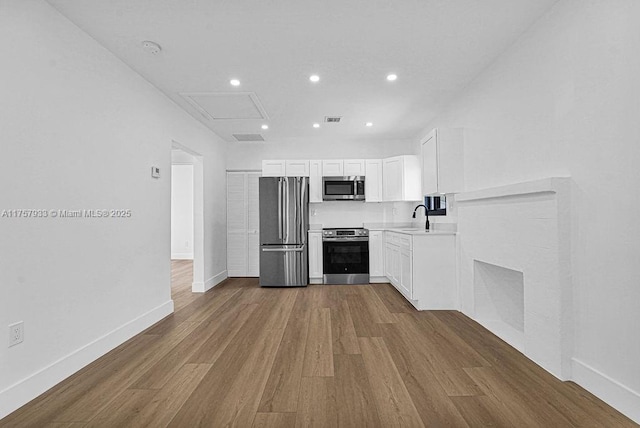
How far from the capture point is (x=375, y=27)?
8.18ft

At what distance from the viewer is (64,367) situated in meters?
2.26

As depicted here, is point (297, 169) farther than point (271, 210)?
Yes

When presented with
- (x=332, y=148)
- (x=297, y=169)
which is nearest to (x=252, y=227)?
(x=297, y=169)

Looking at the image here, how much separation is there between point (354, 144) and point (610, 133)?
14.1ft

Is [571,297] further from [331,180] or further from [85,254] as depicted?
[331,180]

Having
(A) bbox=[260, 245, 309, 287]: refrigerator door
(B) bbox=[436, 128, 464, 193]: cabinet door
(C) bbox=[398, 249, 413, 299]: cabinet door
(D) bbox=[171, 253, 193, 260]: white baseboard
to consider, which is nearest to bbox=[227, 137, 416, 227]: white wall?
(A) bbox=[260, 245, 309, 287]: refrigerator door

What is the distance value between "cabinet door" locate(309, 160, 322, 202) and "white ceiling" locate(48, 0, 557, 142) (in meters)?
1.57

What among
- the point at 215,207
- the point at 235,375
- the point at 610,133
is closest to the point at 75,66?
the point at 235,375

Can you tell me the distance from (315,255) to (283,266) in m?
0.56

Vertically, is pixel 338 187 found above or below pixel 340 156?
below

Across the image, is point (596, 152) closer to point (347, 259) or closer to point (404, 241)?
point (404, 241)

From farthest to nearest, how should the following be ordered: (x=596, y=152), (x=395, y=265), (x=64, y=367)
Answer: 1. (x=395, y=265)
2. (x=64, y=367)
3. (x=596, y=152)

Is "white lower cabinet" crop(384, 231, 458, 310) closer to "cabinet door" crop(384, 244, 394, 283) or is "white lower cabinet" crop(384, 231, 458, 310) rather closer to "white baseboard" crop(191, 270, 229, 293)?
"cabinet door" crop(384, 244, 394, 283)

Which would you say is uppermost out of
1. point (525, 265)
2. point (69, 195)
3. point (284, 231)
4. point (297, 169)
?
point (297, 169)
